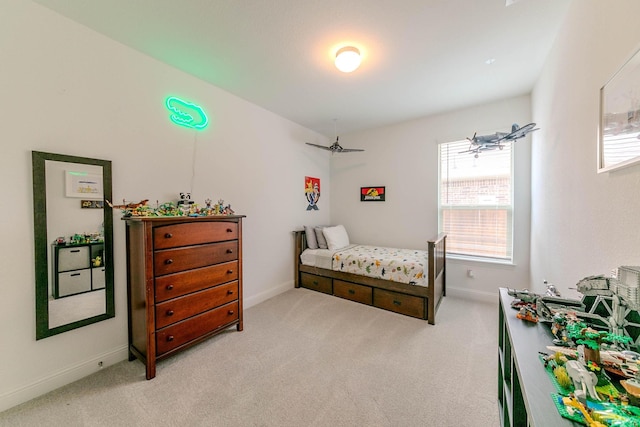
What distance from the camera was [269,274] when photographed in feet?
11.7

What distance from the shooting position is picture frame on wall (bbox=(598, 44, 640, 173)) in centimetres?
96

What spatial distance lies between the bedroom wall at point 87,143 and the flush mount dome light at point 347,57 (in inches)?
62.0

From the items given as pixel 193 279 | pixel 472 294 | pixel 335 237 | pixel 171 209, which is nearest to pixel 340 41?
pixel 171 209

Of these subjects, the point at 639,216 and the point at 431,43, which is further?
the point at 431,43

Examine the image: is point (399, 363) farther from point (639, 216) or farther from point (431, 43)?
point (431, 43)

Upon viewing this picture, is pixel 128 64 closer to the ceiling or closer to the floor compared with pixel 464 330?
closer to the ceiling

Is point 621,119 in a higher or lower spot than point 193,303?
higher

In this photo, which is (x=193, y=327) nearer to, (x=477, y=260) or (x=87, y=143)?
(x=87, y=143)

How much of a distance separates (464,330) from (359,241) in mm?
2262

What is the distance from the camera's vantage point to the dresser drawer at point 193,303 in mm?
1968

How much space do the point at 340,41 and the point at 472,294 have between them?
12.0 ft

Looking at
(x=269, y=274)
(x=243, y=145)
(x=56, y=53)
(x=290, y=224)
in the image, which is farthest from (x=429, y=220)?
(x=56, y=53)

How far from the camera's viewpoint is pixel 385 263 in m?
3.13

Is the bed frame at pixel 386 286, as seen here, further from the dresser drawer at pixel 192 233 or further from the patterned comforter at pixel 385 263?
the dresser drawer at pixel 192 233
